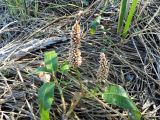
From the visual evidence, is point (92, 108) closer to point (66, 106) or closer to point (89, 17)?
point (66, 106)

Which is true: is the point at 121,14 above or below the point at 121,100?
above

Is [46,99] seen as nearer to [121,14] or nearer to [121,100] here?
[121,100]

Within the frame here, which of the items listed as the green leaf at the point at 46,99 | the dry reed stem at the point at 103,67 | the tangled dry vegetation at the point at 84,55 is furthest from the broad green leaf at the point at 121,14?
A: the green leaf at the point at 46,99

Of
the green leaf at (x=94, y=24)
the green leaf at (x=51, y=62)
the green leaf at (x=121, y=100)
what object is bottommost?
the green leaf at (x=121, y=100)

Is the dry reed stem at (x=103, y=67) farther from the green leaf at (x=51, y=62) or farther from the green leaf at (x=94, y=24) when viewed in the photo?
the green leaf at (x=94, y=24)

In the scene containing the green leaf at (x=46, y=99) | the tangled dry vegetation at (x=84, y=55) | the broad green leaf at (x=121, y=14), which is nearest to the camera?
the green leaf at (x=46, y=99)

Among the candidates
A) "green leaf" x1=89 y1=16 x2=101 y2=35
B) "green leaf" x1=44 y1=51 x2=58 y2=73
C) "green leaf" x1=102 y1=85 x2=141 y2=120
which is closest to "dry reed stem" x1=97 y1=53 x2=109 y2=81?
"green leaf" x1=102 y1=85 x2=141 y2=120

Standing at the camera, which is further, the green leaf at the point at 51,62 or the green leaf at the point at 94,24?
the green leaf at the point at 94,24

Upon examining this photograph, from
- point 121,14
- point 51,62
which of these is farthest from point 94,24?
point 51,62
